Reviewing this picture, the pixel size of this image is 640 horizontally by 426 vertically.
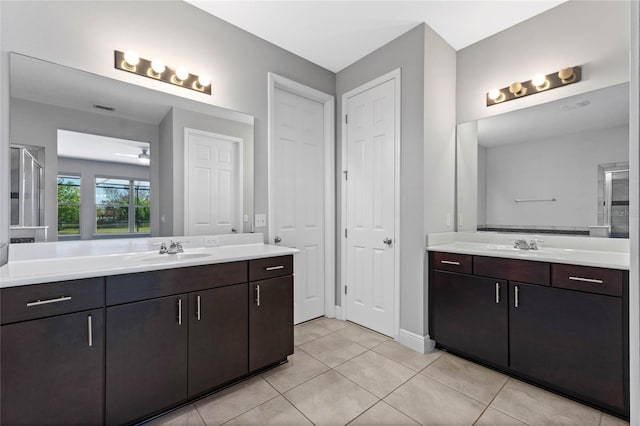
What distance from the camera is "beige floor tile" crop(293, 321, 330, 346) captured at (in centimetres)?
271

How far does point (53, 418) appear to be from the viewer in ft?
4.57

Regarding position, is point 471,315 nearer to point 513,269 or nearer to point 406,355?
point 513,269

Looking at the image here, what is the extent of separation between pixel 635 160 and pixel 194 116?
8.08 ft

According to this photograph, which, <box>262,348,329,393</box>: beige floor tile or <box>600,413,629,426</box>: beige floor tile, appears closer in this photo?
<box>600,413,629,426</box>: beige floor tile

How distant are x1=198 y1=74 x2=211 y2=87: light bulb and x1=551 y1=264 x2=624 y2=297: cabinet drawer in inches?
110

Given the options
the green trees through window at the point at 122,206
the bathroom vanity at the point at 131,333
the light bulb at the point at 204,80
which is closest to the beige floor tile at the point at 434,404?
the bathroom vanity at the point at 131,333

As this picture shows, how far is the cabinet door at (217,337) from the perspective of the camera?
180 cm

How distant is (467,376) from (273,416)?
1.39m

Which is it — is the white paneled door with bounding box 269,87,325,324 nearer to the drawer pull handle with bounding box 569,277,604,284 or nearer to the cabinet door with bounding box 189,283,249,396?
the cabinet door with bounding box 189,283,249,396

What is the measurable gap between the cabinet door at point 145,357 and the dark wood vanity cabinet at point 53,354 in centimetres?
6

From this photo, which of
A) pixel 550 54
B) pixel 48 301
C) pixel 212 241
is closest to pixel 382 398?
pixel 212 241

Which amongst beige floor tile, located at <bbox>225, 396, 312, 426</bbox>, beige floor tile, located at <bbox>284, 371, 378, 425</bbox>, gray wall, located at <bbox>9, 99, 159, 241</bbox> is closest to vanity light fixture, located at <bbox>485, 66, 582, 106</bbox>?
beige floor tile, located at <bbox>284, 371, 378, 425</bbox>

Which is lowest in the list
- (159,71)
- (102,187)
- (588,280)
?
(588,280)

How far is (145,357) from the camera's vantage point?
1.64 m
